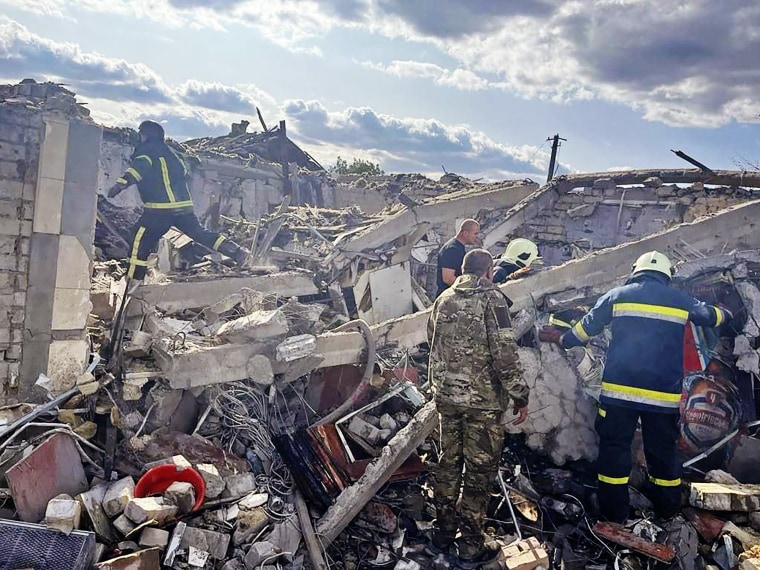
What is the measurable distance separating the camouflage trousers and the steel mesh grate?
83.1 inches

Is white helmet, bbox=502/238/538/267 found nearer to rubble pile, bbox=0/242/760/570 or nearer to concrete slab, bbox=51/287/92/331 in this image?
rubble pile, bbox=0/242/760/570

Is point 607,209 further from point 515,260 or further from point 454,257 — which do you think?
point 454,257

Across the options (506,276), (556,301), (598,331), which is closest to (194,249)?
(506,276)

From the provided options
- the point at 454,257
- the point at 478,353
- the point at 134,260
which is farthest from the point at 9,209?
the point at 454,257

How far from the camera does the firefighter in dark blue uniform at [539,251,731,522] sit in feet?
12.8

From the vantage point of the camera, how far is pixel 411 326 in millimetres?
5578

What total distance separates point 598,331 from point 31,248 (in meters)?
4.24

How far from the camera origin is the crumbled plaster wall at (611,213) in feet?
25.7

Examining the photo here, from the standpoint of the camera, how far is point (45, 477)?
324 centimetres

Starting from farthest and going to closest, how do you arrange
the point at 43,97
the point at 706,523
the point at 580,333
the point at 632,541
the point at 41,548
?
the point at 580,333
the point at 43,97
the point at 706,523
the point at 632,541
the point at 41,548

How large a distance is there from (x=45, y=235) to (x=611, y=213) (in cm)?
759

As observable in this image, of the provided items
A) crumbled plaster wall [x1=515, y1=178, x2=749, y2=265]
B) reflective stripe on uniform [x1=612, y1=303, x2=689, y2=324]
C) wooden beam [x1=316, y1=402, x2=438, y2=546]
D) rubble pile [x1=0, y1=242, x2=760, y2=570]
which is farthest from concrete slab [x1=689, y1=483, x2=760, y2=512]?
crumbled plaster wall [x1=515, y1=178, x2=749, y2=265]

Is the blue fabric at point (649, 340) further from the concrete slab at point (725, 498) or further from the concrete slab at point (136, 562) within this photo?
the concrete slab at point (136, 562)

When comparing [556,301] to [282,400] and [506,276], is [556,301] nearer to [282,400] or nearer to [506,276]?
[506,276]
